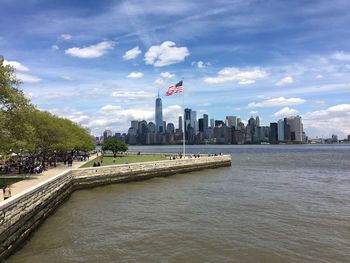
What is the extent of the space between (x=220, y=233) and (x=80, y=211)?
1117 centimetres

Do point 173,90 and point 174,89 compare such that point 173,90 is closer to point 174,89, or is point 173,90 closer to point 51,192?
point 174,89

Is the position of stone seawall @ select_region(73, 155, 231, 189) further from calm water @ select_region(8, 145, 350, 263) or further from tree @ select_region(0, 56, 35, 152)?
tree @ select_region(0, 56, 35, 152)

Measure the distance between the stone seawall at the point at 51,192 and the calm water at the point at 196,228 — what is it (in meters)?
0.66

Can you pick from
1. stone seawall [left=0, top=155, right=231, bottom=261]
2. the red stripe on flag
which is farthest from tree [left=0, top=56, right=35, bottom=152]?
the red stripe on flag

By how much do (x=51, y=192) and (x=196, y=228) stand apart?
37.5 ft

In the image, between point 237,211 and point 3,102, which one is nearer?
point 237,211

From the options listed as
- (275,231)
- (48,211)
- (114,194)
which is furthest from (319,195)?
(48,211)

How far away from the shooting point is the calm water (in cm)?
1616

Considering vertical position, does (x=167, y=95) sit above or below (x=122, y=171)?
above

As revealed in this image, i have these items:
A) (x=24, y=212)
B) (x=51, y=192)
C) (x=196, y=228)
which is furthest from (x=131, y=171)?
(x=24, y=212)

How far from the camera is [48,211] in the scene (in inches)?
936

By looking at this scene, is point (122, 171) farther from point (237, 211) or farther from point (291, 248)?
point (291, 248)

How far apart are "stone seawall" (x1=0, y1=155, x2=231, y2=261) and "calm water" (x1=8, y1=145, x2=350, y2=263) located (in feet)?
2.17

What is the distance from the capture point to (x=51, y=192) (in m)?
25.3
